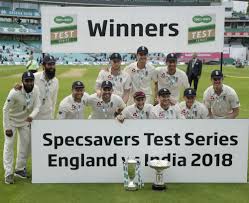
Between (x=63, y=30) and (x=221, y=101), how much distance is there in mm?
2960

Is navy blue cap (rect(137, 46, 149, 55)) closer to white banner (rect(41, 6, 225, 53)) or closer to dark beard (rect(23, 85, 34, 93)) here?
white banner (rect(41, 6, 225, 53))

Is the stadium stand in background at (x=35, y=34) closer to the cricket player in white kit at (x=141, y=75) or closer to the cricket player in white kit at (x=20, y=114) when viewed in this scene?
the cricket player in white kit at (x=141, y=75)

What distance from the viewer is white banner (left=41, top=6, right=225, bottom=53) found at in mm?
7094

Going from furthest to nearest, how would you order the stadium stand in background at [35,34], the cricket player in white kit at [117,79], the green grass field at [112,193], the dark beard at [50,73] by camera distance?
1. the stadium stand in background at [35,34]
2. the cricket player in white kit at [117,79]
3. the dark beard at [50,73]
4. the green grass field at [112,193]

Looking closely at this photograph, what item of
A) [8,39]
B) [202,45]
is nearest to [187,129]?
[202,45]

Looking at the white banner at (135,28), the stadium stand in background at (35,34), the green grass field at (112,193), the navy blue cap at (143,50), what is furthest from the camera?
the stadium stand in background at (35,34)

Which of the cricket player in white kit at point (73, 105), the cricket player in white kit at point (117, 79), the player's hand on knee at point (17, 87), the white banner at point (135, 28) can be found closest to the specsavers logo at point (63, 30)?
the white banner at point (135, 28)

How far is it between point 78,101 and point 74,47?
1.07m

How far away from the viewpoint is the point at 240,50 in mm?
63531

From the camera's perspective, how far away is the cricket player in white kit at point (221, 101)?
6.96 m

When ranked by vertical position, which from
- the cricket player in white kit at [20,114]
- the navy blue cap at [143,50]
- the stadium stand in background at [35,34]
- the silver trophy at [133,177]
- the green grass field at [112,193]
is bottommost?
the green grass field at [112,193]

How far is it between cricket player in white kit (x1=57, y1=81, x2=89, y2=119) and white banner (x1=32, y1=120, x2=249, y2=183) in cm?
33

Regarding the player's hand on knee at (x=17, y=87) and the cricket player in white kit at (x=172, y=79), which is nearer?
the player's hand on knee at (x=17, y=87)

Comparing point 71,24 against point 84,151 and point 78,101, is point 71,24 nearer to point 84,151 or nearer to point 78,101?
point 78,101
